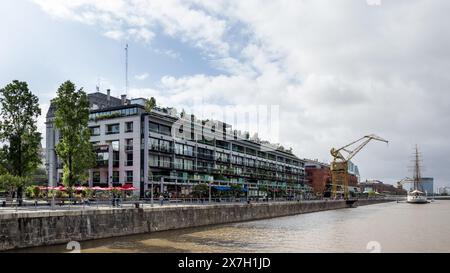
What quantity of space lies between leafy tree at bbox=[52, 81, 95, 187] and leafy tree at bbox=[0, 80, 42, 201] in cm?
436

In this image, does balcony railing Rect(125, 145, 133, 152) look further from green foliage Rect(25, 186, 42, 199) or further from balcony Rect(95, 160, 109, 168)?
green foliage Rect(25, 186, 42, 199)

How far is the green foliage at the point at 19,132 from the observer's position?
4488 cm

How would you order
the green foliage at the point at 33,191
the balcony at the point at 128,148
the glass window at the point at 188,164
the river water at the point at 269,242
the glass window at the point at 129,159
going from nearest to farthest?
the river water at the point at 269,242 < the green foliage at the point at 33,191 < the balcony at the point at 128,148 < the glass window at the point at 129,159 < the glass window at the point at 188,164

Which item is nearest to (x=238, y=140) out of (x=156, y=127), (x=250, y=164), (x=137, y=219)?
(x=250, y=164)

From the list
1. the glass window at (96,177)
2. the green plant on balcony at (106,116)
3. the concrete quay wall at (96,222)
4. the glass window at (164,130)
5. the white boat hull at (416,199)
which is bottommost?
the white boat hull at (416,199)

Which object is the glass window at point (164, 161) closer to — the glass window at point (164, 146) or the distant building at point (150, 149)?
the distant building at point (150, 149)

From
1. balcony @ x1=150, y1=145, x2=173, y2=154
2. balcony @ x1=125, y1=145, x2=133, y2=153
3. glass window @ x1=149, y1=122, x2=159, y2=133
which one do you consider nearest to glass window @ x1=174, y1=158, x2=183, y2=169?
balcony @ x1=150, y1=145, x2=173, y2=154

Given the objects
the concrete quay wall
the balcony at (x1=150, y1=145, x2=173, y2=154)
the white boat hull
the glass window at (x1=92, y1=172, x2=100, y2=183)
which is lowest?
the white boat hull

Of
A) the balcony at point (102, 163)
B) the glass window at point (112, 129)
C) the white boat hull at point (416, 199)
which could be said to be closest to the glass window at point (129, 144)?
the glass window at point (112, 129)

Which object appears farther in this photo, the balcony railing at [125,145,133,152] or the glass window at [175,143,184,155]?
the glass window at [175,143,184,155]

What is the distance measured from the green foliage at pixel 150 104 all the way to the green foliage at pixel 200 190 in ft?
58.4

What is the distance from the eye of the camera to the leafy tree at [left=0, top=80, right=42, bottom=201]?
147 ft

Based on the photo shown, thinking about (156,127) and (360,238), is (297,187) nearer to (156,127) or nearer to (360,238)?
(156,127)

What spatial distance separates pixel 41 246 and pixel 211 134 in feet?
253
